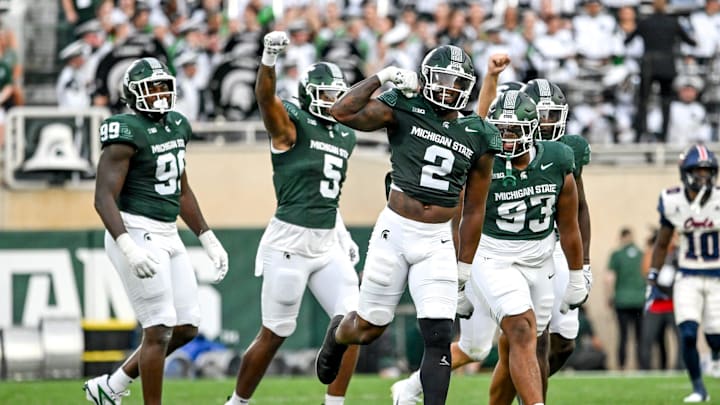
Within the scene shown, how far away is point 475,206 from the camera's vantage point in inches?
333

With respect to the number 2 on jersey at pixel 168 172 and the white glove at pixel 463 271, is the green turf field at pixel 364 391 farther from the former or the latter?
the white glove at pixel 463 271

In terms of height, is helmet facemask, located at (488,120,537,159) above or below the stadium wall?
above

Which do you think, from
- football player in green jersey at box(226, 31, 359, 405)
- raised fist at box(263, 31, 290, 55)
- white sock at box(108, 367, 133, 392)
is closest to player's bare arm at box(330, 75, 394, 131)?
raised fist at box(263, 31, 290, 55)

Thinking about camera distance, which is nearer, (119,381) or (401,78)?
(401,78)

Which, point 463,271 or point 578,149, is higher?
point 578,149

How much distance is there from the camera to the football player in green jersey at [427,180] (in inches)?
329

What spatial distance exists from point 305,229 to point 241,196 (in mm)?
9630

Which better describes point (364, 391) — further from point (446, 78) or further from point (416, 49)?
point (416, 49)

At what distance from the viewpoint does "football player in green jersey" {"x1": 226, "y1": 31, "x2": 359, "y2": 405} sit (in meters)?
9.59

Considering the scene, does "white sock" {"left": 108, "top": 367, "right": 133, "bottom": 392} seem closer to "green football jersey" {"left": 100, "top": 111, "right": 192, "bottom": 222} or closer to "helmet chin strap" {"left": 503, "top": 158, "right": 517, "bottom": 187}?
"green football jersey" {"left": 100, "top": 111, "right": 192, "bottom": 222}

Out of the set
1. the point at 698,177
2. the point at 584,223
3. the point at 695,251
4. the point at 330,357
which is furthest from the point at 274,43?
the point at 695,251

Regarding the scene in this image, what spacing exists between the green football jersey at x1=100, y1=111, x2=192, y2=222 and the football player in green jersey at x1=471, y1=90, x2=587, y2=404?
193 centimetres

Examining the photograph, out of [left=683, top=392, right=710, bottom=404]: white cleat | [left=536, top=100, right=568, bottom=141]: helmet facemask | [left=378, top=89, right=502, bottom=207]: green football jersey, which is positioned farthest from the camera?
[left=683, top=392, right=710, bottom=404]: white cleat

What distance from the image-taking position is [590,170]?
19.8m
